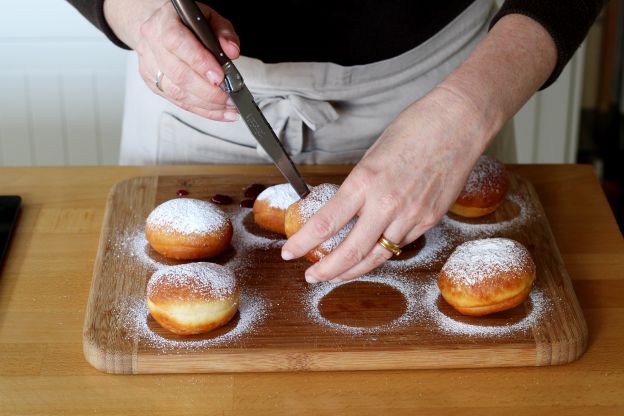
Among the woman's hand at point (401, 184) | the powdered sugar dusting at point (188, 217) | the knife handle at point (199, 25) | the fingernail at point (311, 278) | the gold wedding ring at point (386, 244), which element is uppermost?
the knife handle at point (199, 25)

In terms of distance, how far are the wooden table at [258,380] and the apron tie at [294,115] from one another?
0.42 m

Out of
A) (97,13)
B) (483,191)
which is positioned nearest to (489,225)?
(483,191)

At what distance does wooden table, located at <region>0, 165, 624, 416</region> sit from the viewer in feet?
3.43

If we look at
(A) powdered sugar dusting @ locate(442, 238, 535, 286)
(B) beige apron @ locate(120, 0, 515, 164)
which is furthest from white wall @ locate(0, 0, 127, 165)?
(A) powdered sugar dusting @ locate(442, 238, 535, 286)

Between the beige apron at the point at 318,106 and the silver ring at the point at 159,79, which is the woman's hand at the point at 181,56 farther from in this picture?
the beige apron at the point at 318,106

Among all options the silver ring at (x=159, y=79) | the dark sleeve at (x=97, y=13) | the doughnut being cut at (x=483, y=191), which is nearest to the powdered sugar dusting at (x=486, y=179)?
the doughnut being cut at (x=483, y=191)

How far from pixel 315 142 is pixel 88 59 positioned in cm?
99

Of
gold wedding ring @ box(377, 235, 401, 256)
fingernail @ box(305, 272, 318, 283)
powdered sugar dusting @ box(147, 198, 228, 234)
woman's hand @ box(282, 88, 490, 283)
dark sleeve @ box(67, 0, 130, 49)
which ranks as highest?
dark sleeve @ box(67, 0, 130, 49)

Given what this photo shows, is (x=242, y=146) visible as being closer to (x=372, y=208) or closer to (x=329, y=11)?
(x=329, y=11)

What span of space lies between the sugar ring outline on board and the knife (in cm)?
20

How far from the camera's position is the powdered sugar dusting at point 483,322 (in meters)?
1.14

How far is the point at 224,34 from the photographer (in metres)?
1.28

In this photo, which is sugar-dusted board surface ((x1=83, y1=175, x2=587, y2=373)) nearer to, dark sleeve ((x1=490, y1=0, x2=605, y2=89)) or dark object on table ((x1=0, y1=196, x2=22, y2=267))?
dark object on table ((x1=0, y1=196, x2=22, y2=267))

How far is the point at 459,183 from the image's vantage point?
1.17 metres
